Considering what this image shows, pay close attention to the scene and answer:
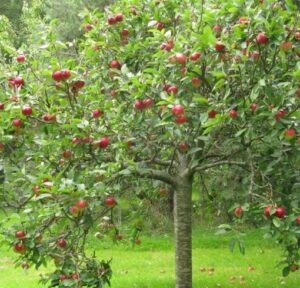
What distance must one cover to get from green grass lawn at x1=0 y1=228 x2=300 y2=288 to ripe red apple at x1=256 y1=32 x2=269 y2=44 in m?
4.10

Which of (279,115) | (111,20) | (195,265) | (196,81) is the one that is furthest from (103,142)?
(195,265)

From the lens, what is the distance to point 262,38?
3861 millimetres

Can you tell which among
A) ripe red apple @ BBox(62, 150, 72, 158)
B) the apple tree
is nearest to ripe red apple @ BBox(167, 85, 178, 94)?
the apple tree

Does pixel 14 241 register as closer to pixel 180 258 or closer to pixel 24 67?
pixel 24 67

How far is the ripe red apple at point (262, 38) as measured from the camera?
3855 millimetres

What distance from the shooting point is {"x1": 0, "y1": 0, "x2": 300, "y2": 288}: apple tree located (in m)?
3.93

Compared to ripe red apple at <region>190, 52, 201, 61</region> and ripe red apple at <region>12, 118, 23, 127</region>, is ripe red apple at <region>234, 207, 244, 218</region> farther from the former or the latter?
ripe red apple at <region>12, 118, 23, 127</region>

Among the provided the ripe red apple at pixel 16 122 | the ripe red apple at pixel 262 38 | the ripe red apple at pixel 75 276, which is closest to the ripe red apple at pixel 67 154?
the ripe red apple at pixel 16 122

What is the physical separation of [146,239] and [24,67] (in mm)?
8395

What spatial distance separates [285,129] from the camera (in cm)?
388

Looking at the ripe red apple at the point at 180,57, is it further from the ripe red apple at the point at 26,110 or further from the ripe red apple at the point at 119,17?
→ the ripe red apple at the point at 119,17

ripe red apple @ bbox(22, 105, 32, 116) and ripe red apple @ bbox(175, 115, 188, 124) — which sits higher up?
ripe red apple @ bbox(22, 105, 32, 116)

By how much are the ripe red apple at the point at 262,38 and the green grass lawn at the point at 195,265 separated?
4104 mm

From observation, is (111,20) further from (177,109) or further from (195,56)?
(177,109)
